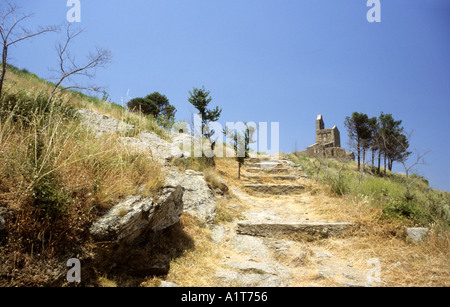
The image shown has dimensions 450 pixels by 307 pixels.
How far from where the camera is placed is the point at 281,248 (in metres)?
3.89

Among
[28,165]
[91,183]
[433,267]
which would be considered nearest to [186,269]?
[91,183]

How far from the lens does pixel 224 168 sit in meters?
10.2

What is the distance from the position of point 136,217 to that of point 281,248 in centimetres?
264

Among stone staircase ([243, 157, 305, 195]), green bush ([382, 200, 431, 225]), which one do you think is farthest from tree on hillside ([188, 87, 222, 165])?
green bush ([382, 200, 431, 225])

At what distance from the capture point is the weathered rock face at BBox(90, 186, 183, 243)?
2221 millimetres

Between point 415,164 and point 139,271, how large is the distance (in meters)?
7.50

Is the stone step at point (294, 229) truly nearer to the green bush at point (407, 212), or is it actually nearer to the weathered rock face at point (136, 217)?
the green bush at point (407, 212)

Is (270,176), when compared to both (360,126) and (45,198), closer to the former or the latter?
(45,198)

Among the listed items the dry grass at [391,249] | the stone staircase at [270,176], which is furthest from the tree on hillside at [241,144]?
the dry grass at [391,249]

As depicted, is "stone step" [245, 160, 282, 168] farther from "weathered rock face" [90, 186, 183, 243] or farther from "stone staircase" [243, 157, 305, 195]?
"weathered rock face" [90, 186, 183, 243]

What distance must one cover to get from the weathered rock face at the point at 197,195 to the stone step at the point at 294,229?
0.87 metres

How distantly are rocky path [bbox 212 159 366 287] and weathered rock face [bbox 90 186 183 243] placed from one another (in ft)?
3.59

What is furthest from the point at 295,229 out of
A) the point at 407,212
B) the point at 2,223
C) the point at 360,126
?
the point at 360,126
